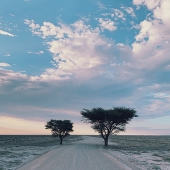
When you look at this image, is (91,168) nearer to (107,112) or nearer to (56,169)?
(56,169)

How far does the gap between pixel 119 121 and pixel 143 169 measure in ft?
138

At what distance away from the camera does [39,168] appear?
19.9 m

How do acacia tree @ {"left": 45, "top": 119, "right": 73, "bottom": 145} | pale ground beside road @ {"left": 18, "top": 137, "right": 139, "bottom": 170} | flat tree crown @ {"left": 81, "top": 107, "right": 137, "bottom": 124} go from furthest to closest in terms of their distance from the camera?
acacia tree @ {"left": 45, "top": 119, "right": 73, "bottom": 145} → flat tree crown @ {"left": 81, "top": 107, "right": 137, "bottom": 124} → pale ground beside road @ {"left": 18, "top": 137, "right": 139, "bottom": 170}

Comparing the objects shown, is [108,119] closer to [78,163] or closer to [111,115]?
[111,115]

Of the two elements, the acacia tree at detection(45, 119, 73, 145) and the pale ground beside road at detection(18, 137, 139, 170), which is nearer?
the pale ground beside road at detection(18, 137, 139, 170)

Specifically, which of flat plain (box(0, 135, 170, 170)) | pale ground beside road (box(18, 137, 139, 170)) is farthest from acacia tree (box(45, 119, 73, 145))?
pale ground beside road (box(18, 137, 139, 170))

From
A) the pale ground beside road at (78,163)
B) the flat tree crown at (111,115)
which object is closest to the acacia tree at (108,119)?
the flat tree crown at (111,115)

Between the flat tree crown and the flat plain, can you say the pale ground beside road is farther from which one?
the flat tree crown

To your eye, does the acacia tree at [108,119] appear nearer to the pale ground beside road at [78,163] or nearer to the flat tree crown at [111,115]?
the flat tree crown at [111,115]

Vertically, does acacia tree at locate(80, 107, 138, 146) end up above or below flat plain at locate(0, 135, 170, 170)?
above

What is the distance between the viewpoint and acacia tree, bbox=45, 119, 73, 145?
2879 inches

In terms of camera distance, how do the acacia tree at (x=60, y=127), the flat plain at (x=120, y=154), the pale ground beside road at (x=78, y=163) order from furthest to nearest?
1. the acacia tree at (x=60, y=127)
2. the flat plain at (x=120, y=154)
3. the pale ground beside road at (x=78, y=163)

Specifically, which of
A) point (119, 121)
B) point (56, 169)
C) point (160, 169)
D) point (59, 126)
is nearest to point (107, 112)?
point (119, 121)

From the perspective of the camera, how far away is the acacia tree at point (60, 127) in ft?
240
